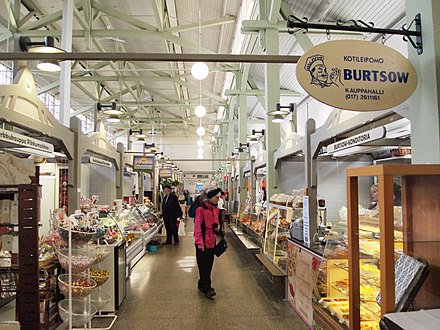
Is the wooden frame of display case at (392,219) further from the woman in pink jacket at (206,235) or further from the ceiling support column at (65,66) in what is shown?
the ceiling support column at (65,66)

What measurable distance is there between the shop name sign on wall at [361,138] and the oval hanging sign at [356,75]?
0.75 m

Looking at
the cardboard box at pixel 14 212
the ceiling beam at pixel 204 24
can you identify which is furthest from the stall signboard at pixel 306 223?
the ceiling beam at pixel 204 24

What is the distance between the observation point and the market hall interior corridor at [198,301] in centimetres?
458

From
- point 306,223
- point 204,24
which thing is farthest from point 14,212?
point 204,24

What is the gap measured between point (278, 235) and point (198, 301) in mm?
1842

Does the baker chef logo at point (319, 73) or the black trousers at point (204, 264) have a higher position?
the baker chef logo at point (319, 73)

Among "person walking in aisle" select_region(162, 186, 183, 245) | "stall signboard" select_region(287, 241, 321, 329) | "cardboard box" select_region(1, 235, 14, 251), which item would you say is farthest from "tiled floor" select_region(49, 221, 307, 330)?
"person walking in aisle" select_region(162, 186, 183, 245)

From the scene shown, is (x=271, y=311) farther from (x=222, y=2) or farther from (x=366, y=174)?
(x=222, y=2)

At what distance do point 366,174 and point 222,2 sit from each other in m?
8.88

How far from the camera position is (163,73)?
50.9ft

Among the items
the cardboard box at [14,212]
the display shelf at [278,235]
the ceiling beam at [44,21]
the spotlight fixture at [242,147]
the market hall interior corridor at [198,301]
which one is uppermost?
the ceiling beam at [44,21]

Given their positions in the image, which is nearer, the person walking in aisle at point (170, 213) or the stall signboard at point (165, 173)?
the person walking in aisle at point (170, 213)

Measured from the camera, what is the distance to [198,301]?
17.8ft

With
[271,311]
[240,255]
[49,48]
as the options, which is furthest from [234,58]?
[240,255]
